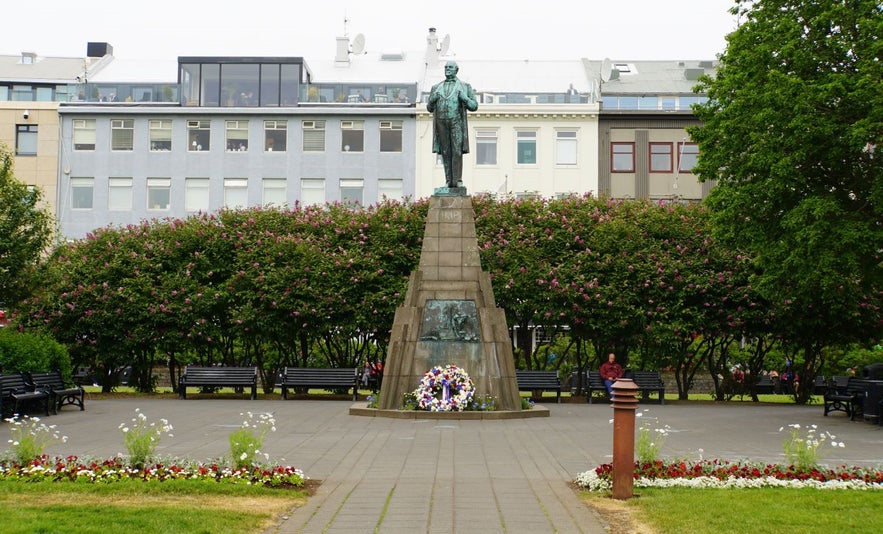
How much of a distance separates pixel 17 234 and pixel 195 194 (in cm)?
2451

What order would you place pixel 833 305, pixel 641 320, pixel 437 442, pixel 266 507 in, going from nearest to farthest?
pixel 266 507, pixel 437 442, pixel 833 305, pixel 641 320

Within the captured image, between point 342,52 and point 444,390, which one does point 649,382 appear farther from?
point 342,52

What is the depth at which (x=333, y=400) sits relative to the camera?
29.9 metres

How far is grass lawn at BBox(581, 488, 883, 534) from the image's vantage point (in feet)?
28.1

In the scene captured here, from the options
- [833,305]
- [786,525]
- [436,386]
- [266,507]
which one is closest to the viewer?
[786,525]

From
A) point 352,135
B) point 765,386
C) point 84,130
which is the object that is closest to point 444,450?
point 765,386

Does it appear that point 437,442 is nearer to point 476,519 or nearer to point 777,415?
point 476,519

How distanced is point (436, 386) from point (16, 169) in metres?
35.2

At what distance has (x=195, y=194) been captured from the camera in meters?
49.7

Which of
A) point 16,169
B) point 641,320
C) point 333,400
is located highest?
point 16,169

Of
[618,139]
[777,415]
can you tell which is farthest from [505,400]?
[618,139]

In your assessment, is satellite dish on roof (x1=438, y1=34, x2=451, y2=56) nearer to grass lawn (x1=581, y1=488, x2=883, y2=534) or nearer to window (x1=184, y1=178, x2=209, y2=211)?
window (x1=184, y1=178, x2=209, y2=211)

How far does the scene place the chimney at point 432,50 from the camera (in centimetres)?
5397

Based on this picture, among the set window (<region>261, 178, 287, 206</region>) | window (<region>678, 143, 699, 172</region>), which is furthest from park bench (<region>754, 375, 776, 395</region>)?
window (<region>261, 178, 287, 206</region>)
